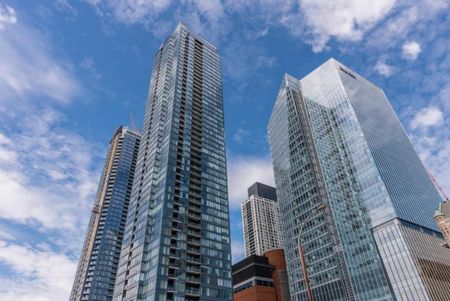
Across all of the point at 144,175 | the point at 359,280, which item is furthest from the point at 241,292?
the point at 144,175

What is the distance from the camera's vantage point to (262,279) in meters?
156

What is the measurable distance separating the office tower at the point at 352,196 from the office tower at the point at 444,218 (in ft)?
8.17

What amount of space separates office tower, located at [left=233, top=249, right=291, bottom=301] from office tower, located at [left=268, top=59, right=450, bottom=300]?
16.6m

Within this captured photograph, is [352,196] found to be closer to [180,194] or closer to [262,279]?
[262,279]

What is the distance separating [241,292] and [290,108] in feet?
317

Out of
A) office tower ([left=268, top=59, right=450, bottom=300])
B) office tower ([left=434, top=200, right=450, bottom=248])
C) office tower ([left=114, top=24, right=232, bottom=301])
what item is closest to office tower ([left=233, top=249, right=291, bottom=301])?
office tower ([left=268, top=59, right=450, bottom=300])

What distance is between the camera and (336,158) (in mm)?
141125

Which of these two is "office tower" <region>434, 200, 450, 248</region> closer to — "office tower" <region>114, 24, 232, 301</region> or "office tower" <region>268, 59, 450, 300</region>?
"office tower" <region>268, 59, 450, 300</region>

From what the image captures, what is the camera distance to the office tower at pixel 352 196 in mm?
105375

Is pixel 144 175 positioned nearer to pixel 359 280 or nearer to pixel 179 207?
pixel 179 207

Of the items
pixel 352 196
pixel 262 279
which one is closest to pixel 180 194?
pixel 352 196

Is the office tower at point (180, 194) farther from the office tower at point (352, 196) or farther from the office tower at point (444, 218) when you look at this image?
the office tower at point (444, 218)

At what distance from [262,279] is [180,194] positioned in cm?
7248

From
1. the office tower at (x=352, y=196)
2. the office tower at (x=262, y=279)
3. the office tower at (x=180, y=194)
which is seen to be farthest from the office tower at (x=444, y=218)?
the office tower at (x=180, y=194)
